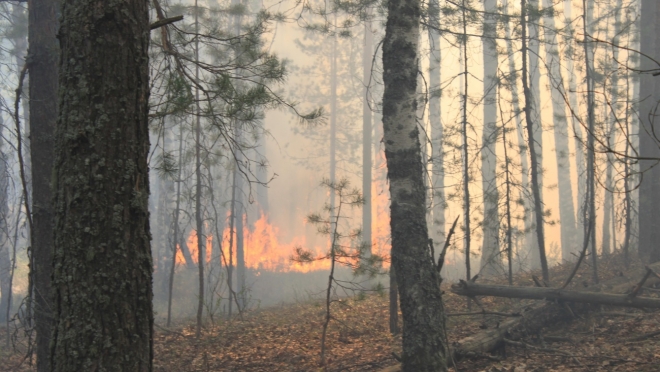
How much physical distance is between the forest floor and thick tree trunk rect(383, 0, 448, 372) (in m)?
0.86

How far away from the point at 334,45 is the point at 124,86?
1289 inches

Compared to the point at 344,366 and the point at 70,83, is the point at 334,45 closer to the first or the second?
the point at 344,366

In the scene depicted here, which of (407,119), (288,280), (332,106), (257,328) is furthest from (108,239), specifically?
(332,106)

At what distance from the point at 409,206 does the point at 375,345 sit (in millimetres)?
3039

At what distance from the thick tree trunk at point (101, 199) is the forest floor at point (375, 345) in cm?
420

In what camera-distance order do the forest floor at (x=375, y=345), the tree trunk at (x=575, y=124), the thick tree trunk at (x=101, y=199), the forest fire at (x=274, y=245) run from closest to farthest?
the thick tree trunk at (x=101, y=199) → the forest floor at (x=375, y=345) → the tree trunk at (x=575, y=124) → the forest fire at (x=274, y=245)

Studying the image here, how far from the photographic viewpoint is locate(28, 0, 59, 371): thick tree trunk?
6.32 metres

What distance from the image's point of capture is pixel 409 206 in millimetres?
5949

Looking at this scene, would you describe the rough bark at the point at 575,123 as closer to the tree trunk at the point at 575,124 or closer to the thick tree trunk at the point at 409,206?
the tree trunk at the point at 575,124

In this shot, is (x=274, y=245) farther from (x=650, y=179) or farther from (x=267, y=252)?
(x=650, y=179)

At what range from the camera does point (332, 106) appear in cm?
3428

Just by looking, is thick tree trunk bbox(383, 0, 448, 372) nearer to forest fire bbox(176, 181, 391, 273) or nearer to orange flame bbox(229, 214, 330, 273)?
forest fire bbox(176, 181, 391, 273)

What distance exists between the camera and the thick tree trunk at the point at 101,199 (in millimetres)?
2939

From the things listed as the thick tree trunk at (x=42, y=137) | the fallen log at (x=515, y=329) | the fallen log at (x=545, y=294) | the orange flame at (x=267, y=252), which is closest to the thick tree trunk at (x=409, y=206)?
the fallen log at (x=515, y=329)
